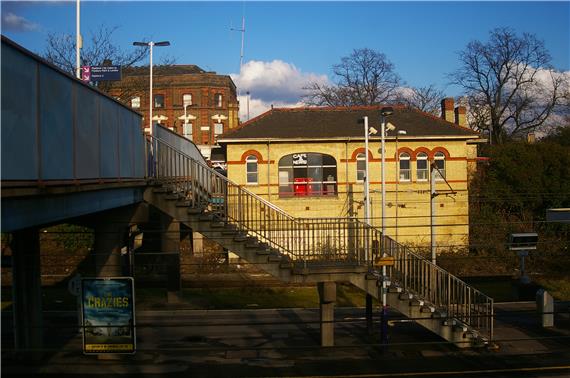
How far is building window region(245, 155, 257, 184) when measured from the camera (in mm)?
27781

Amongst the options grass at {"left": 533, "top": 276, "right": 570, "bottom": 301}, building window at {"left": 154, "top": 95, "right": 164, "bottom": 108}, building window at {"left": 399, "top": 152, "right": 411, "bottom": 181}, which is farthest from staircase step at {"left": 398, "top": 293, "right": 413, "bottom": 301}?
building window at {"left": 154, "top": 95, "right": 164, "bottom": 108}

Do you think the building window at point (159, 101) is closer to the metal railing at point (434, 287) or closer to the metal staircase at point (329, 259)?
the metal staircase at point (329, 259)

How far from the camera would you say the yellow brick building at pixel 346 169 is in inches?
1086

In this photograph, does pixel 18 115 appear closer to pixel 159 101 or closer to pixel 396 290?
pixel 396 290

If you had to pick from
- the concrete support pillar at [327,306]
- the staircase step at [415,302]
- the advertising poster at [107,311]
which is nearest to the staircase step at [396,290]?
the staircase step at [415,302]

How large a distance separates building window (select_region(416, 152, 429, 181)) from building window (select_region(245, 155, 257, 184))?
828 cm

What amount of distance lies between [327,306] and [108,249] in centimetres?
513

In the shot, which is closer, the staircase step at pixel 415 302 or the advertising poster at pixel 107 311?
the advertising poster at pixel 107 311

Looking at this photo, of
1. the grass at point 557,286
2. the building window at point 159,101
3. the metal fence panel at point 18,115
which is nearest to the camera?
the metal fence panel at point 18,115

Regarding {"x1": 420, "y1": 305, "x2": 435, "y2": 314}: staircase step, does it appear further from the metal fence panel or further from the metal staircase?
the metal fence panel

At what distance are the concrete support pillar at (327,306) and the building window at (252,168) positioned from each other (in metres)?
15.4

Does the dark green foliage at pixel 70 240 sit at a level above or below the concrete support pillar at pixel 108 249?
below

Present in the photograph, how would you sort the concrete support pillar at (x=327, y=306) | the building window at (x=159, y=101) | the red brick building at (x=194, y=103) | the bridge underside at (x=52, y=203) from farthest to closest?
the building window at (x=159, y=101) < the red brick building at (x=194, y=103) < the concrete support pillar at (x=327, y=306) < the bridge underside at (x=52, y=203)

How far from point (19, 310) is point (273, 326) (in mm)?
6995
